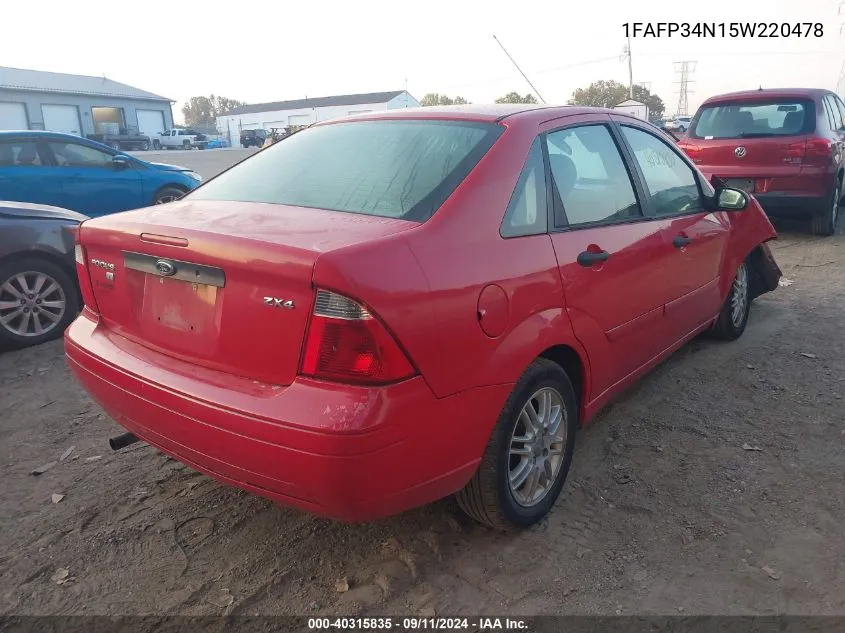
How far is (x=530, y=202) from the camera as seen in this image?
2.65m

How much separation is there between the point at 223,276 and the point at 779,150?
25.6 feet

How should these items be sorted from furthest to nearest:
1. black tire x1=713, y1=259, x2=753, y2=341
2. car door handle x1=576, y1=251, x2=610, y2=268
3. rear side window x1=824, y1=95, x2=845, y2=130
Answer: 1. rear side window x1=824, y1=95, x2=845, y2=130
2. black tire x1=713, y1=259, x2=753, y2=341
3. car door handle x1=576, y1=251, x2=610, y2=268

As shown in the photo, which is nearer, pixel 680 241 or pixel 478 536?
pixel 478 536

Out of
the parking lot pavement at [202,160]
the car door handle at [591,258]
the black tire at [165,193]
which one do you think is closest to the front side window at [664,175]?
the car door handle at [591,258]

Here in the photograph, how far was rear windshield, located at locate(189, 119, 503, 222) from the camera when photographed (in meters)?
2.48

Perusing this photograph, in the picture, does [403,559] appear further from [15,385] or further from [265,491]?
[15,385]

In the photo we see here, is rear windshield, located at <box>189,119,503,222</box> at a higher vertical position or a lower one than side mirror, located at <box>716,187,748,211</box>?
higher

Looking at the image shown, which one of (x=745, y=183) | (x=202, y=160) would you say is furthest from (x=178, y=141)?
(x=745, y=183)

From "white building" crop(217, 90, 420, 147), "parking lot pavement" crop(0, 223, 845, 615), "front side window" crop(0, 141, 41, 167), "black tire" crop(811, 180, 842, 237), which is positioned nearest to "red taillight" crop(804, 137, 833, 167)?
"black tire" crop(811, 180, 842, 237)

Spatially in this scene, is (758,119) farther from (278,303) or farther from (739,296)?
(278,303)

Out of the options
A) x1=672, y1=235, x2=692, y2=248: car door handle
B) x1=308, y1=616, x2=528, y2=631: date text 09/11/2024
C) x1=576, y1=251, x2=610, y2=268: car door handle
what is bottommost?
x1=308, y1=616, x2=528, y2=631: date text 09/11/2024

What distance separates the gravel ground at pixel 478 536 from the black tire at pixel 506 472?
0.11 meters

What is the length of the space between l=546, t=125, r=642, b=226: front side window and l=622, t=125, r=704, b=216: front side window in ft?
0.77

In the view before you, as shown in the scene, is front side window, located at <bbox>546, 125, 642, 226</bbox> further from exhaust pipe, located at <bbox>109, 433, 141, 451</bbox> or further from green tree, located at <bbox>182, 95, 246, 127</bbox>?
green tree, located at <bbox>182, 95, 246, 127</bbox>
